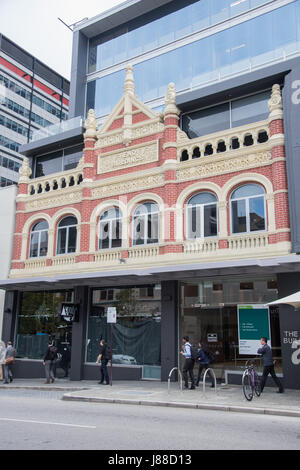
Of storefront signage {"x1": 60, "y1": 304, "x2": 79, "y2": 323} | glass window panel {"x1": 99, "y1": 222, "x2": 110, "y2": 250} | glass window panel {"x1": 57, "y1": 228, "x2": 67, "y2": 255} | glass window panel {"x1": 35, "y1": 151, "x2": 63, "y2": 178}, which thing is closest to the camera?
storefront signage {"x1": 60, "y1": 304, "x2": 79, "y2": 323}

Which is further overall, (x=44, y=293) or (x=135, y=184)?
(x=44, y=293)

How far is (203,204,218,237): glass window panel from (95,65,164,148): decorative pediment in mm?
4381

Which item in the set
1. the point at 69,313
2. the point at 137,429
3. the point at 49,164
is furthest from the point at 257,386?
the point at 49,164

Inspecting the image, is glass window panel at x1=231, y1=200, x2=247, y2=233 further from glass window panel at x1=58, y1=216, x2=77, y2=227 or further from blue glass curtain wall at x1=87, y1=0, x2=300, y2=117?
glass window panel at x1=58, y1=216, x2=77, y2=227

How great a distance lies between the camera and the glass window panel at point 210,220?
55.5 ft

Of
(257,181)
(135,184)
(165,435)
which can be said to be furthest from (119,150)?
(165,435)

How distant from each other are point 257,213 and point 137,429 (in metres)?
10.0

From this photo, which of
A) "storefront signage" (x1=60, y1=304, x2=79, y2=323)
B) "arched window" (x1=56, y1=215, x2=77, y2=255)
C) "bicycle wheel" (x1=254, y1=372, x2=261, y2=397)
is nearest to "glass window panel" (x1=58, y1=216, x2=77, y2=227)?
"arched window" (x1=56, y1=215, x2=77, y2=255)

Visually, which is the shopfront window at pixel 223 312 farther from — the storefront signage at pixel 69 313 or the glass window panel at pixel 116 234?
the storefront signage at pixel 69 313

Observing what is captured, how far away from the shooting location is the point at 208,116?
19.1m

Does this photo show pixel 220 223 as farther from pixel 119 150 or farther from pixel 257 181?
pixel 119 150

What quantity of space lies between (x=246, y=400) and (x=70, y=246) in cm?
1174

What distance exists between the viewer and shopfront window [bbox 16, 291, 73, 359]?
20.5 metres

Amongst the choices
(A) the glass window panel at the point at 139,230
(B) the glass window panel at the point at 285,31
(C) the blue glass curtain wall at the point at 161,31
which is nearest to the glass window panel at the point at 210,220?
(A) the glass window panel at the point at 139,230
